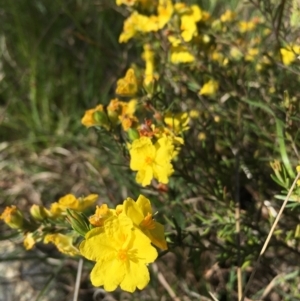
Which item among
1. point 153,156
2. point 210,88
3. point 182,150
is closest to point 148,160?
point 153,156

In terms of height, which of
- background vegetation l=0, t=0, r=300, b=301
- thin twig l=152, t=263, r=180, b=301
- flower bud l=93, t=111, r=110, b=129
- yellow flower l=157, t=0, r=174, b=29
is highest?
yellow flower l=157, t=0, r=174, b=29

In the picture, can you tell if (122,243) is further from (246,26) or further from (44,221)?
(246,26)

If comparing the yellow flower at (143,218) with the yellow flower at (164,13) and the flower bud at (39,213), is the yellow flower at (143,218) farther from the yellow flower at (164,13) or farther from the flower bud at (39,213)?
the yellow flower at (164,13)

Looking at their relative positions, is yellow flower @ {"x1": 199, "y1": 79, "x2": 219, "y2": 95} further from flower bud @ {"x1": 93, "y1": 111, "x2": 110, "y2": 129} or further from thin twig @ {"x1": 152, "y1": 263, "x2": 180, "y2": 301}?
thin twig @ {"x1": 152, "y1": 263, "x2": 180, "y2": 301}

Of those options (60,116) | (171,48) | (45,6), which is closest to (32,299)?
(60,116)

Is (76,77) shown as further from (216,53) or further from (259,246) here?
(259,246)

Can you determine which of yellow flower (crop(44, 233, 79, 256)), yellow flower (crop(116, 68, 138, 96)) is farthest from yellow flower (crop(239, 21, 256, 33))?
yellow flower (crop(44, 233, 79, 256))

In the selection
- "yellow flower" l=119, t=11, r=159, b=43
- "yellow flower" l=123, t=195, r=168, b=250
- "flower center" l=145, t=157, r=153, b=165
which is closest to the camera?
"yellow flower" l=123, t=195, r=168, b=250

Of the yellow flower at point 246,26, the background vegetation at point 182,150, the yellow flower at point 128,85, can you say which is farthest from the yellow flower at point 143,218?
the yellow flower at point 246,26
